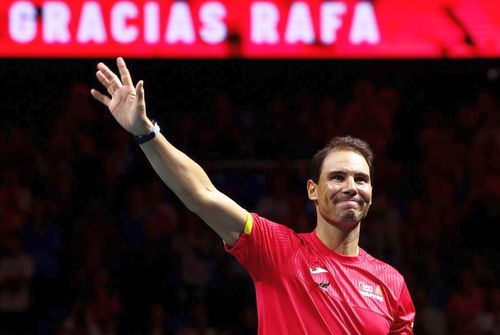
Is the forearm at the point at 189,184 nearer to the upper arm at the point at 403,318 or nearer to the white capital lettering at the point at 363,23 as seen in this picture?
the upper arm at the point at 403,318

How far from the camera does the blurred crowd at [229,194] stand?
820 cm

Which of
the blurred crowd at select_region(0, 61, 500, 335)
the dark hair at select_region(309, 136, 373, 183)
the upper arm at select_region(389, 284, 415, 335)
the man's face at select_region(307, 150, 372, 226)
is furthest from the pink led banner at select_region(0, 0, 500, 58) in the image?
the upper arm at select_region(389, 284, 415, 335)

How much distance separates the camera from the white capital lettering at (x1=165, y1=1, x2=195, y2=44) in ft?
24.4

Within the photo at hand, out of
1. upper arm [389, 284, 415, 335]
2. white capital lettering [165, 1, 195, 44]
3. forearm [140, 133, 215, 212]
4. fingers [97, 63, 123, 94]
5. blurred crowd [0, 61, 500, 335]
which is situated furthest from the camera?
blurred crowd [0, 61, 500, 335]

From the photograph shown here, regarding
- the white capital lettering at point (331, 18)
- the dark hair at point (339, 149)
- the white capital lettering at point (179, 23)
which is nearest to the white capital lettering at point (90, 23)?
the white capital lettering at point (179, 23)

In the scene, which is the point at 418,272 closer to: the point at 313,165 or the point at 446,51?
the point at 446,51

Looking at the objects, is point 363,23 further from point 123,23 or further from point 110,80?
point 110,80

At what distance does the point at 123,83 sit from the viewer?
3611mm

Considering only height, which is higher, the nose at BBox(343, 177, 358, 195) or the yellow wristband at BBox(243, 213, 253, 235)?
the nose at BBox(343, 177, 358, 195)

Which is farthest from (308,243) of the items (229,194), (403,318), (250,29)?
(229,194)

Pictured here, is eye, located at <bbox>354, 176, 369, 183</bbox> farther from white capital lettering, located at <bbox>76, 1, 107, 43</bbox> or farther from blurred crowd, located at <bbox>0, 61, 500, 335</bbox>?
blurred crowd, located at <bbox>0, 61, 500, 335</bbox>

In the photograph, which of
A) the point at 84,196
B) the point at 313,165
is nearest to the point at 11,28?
the point at 84,196

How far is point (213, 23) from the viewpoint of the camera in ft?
24.5

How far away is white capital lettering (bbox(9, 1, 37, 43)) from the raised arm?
156 inches
